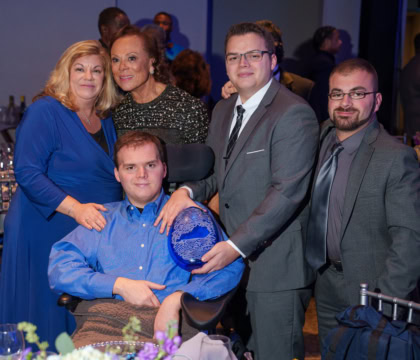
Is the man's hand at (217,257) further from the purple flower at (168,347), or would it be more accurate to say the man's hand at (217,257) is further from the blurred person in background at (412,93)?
the blurred person in background at (412,93)

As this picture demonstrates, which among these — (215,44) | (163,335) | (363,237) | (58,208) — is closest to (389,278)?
(363,237)

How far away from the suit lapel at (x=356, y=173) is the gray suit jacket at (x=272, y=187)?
0.17 metres

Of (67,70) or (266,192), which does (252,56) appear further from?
(67,70)

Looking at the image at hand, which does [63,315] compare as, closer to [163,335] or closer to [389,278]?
[389,278]

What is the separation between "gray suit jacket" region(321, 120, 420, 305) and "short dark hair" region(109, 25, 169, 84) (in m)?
1.10

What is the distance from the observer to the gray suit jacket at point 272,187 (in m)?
2.27

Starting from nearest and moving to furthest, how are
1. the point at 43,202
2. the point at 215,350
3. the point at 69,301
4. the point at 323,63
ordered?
the point at 215,350
the point at 69,301
the point at 43,202
the point at 323,63

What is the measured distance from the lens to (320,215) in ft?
7.72

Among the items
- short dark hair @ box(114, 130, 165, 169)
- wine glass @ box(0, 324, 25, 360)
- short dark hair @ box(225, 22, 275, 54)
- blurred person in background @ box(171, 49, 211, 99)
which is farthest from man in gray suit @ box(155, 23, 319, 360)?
blurred person in background @ box(171, 49, 211, 99)

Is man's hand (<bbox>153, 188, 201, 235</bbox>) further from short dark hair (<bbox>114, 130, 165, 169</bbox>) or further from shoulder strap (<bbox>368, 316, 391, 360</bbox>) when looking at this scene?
shoulder strap (<bbox>368, 316, 391, 360</bbox>)

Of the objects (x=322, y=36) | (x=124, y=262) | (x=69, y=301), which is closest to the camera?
(x=69, y=301)

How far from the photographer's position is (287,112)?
2.31m

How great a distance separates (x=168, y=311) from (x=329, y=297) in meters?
0.74

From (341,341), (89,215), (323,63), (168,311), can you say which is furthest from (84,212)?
(323,63)
